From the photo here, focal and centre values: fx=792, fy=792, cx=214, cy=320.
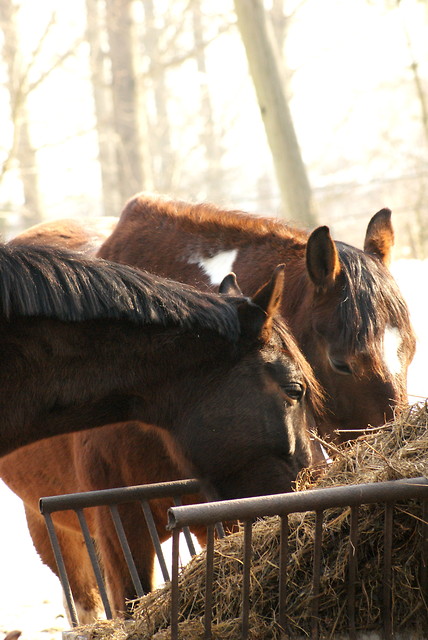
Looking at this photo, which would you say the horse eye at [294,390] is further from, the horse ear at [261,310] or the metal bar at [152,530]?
the metal bar at [152,530]

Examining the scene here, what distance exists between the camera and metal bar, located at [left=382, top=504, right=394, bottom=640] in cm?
196

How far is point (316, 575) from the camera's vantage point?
6.38 ft

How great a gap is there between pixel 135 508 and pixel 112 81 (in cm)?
1144

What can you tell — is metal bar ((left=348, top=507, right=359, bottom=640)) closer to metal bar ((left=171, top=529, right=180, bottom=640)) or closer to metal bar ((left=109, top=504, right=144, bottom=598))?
metal bar ((left=171, top=529, right=180, bottom=640))

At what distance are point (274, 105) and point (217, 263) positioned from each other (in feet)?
17.6

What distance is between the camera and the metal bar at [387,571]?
1960 mm

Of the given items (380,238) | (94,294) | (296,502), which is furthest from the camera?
(380,238)

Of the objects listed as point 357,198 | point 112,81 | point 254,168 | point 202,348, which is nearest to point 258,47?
point 112,81

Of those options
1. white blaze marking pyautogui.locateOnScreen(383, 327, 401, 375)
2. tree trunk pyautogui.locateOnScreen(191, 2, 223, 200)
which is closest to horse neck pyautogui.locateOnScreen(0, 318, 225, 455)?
white blaze marking pyautogui.locateOnScreen(383, 327, 401, 375)

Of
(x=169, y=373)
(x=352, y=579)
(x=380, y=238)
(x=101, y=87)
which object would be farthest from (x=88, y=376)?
(x=101, y=87)

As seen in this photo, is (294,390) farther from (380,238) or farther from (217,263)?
(380,238)

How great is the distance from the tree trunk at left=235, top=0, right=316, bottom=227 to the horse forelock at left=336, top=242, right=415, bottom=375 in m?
5.18

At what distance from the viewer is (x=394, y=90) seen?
2642 centimetres

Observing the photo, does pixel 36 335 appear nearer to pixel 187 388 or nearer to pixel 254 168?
pixel 187 388
